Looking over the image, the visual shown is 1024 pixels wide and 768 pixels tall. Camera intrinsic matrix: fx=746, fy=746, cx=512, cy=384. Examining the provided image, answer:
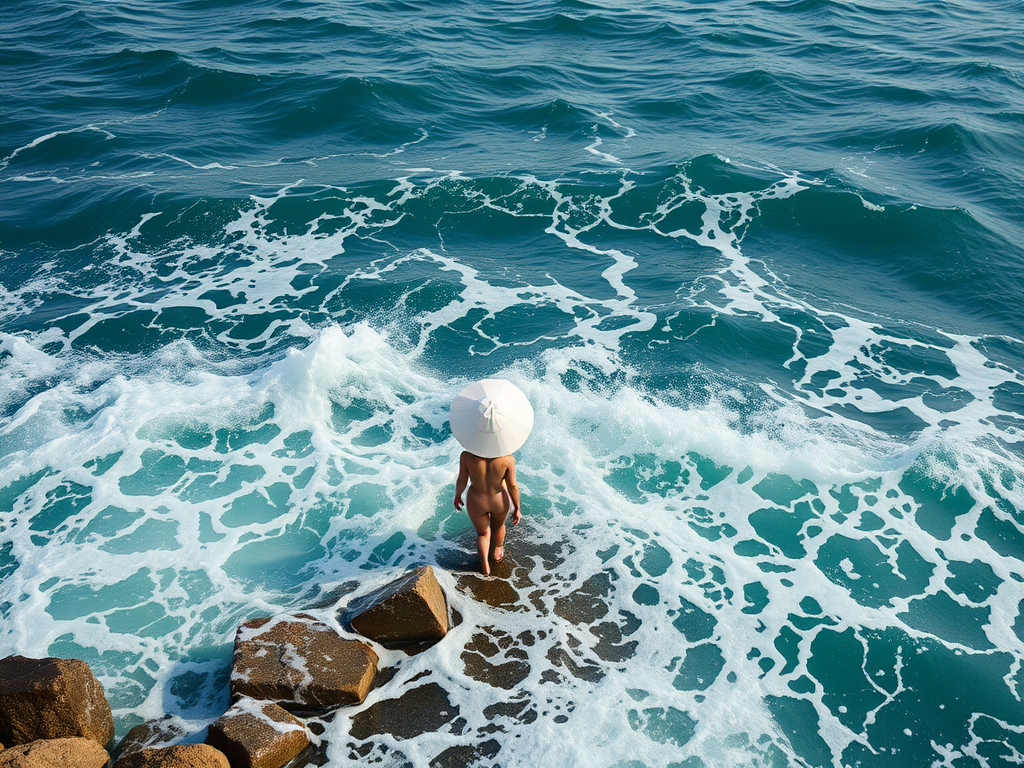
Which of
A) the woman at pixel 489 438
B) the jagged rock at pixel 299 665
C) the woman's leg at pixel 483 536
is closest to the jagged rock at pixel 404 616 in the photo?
the jagged rock at pixel 299 665

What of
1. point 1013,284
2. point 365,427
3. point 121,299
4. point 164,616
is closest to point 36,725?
point 164,616

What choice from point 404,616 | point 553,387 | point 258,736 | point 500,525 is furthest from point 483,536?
point 553,387

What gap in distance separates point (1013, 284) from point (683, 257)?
16.1 feet

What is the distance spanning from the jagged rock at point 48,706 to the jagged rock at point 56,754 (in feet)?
0.52

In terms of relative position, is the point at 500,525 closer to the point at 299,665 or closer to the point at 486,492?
the point at 486,492

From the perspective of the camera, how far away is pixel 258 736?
4.85 metres

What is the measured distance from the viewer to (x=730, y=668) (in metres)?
5.89

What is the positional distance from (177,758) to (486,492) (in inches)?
110

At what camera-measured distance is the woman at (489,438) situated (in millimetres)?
5602

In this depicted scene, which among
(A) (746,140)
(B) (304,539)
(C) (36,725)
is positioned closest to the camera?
(C) (36,725)

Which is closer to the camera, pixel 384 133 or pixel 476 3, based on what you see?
pixel 384 133

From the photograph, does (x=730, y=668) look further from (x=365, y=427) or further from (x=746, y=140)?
(x=746, y=140)

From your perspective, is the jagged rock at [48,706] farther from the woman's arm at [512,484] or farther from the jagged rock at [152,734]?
the woman's arm at [512,484]

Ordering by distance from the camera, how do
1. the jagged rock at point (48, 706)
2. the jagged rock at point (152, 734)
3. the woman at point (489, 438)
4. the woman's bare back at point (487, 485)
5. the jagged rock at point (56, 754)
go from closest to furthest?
the jagged rock at point (56, 754)
the jagged rock at point (48, 706)
the jagged rock at point (152, 734)
the woman at point (489, 438)
the woman's bare back at point (487, 485)
